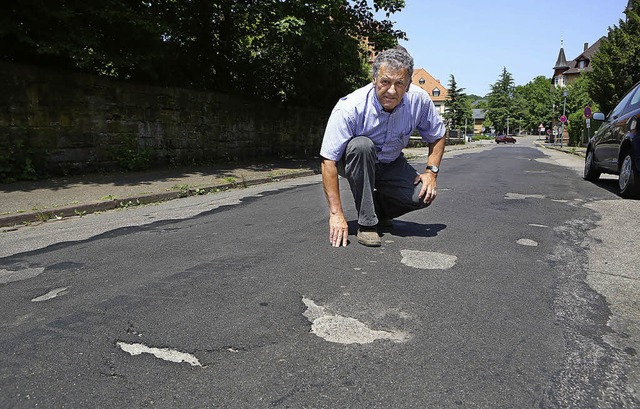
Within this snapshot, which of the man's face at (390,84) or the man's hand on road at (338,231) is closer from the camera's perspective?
the man's face at (390,84)

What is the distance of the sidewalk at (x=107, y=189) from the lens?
251 inches

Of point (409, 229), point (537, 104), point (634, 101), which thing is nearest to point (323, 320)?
point (409, 229)

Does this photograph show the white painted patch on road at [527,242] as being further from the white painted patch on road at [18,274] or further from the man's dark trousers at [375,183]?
the white painted patch on road at [18,274]

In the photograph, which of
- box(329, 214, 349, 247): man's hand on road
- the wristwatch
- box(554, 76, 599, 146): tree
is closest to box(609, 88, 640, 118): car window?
the wristwatch

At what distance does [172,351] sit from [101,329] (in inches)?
20.0

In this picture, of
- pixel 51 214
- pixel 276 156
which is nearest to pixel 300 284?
pixel 51 214

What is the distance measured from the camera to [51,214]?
6316mm

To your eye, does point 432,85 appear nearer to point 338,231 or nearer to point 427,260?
point 338,231

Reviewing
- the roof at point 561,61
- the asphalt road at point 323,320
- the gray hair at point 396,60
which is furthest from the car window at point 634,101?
the roof at point 561,61

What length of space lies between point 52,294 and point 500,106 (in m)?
121

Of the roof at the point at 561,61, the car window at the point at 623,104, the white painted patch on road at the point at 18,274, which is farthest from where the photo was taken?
the roof at the point at 561,61

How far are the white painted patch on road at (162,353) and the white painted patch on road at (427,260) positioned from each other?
1759 millimetres

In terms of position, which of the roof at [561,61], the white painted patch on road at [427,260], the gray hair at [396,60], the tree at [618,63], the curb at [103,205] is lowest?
the curb at [103,205]

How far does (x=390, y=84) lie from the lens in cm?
349
